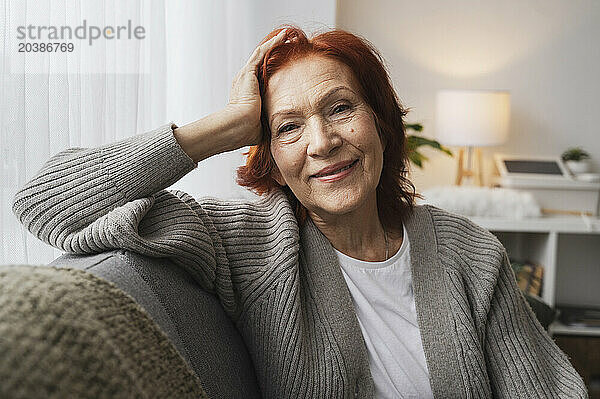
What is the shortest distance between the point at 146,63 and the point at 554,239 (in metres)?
2.22

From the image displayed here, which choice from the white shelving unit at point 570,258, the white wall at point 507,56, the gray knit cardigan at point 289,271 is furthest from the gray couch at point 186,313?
the white wall at point 507,56

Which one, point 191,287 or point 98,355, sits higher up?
point 98,355

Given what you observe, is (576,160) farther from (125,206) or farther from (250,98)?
(125,206)

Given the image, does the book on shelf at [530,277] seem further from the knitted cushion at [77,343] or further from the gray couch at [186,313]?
the knitted cushion at [77,343]

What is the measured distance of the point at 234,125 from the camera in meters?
1.38

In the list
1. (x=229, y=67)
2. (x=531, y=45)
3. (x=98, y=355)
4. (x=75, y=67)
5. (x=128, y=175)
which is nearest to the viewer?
(x=98, y=355)

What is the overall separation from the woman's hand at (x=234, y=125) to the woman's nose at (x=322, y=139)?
0.11 metres

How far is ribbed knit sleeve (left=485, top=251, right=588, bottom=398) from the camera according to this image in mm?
1423

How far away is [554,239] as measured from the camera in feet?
10.8

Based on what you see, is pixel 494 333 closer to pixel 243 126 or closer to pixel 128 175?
pixel 243 126

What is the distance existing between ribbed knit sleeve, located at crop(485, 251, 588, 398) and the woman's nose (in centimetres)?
43

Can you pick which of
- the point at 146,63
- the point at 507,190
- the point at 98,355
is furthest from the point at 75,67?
the point at 507,190

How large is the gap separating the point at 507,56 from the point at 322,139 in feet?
8.83

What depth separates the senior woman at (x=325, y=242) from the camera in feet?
4.15
